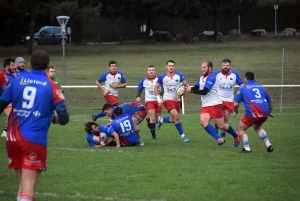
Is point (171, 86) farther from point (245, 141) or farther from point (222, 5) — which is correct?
point (222, 5)

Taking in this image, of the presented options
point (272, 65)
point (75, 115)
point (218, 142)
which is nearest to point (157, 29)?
point (272, 65)

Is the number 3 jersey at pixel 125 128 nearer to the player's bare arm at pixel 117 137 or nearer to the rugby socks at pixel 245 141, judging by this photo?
the player's bare arm at pixel 117 137

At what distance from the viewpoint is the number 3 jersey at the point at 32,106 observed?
6.86 m

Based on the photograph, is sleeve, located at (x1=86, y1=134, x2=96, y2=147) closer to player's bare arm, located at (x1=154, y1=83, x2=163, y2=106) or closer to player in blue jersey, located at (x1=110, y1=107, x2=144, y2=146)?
player in blue jersey, located at (x1=110, y1=107, x2=144, y2=146)

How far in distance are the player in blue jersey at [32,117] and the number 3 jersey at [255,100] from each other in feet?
20.1

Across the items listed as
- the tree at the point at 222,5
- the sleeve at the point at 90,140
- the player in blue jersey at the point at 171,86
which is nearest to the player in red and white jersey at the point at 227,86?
the player in blue jersey at the point at 171,86

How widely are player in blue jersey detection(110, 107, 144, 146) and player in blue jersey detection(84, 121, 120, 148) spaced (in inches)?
5.1

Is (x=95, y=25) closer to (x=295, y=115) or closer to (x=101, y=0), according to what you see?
(x=101, y=0)

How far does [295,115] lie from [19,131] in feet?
57.1

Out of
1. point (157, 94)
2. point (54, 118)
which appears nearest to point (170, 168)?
point (54, 118)

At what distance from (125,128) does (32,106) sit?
7239mm

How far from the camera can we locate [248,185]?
9211 millimetres

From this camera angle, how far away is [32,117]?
6859mm

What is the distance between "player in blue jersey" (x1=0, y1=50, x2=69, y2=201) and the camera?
6.82 m
